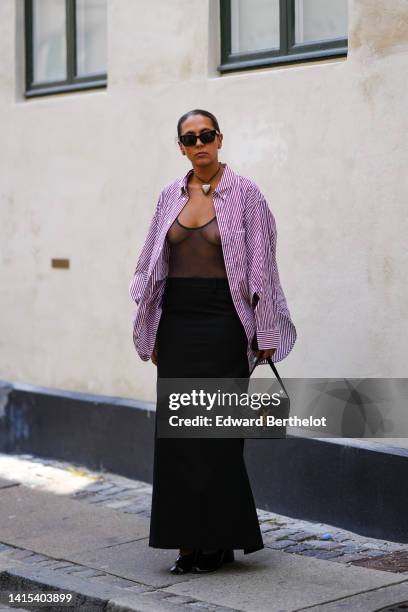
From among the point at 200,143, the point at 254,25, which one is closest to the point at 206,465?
the point at 200,143

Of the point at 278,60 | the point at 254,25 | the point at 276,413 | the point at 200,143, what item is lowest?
the point at 276,413

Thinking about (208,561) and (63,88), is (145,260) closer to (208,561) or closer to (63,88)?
(208,561)

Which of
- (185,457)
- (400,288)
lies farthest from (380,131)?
(185,457)

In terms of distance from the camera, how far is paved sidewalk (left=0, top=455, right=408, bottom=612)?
5.60 m

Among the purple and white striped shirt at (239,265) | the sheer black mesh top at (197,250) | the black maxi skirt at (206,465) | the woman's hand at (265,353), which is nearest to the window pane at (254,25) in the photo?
the purple and white striped shirt at (239,265)

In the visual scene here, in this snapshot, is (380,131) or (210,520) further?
(380,131)

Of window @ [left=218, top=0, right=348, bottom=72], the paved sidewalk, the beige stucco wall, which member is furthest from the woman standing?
window @ [left=218, top=0, right=348, bottom=72]

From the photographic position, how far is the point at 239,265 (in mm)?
5906

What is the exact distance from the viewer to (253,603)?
18.2ft

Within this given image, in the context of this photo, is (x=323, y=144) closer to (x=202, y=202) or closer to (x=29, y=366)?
(x=202, y=202)

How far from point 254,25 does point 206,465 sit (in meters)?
2.99

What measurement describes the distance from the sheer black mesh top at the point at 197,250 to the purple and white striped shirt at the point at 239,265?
0.04 meters

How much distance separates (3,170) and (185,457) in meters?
4.10

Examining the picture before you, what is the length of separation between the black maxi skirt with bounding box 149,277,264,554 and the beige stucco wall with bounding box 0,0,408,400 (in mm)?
1083
